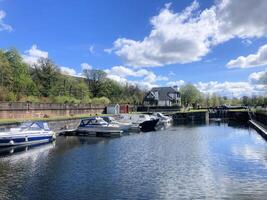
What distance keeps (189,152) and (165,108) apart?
7757 centimetres

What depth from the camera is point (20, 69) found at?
87.1 m

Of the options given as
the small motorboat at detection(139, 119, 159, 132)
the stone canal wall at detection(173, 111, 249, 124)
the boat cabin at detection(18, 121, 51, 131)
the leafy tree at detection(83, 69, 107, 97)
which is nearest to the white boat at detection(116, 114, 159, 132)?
the small motorboat at detection(139, 119, 159, 132)

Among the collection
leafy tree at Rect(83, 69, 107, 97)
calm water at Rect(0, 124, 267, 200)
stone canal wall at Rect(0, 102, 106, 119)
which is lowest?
calm water at Rect(0, 124, 267, 200)

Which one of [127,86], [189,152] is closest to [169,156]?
[189,152]

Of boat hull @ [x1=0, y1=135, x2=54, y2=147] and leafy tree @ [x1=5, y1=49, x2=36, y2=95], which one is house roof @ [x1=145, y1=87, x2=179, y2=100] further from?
boat hull @ [x1=0, y1=135, x2=54, y2=147]

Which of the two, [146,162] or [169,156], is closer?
[146,162]

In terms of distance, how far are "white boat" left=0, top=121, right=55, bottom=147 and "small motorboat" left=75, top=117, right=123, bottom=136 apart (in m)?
9.57

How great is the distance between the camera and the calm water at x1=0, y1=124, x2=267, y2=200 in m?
17.9

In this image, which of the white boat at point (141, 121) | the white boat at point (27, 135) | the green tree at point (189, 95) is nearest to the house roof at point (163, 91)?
the green tree at point (189, 95)

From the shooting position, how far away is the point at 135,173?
22.5 meters

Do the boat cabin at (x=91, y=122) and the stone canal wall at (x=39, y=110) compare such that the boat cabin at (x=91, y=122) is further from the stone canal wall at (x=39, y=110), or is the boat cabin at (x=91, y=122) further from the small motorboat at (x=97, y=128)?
the stone canal wall at (x=39, y=110)

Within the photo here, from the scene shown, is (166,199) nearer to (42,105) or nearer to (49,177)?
(49,177)

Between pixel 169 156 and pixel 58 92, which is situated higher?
pixel 58 92

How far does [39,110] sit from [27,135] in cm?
2354
